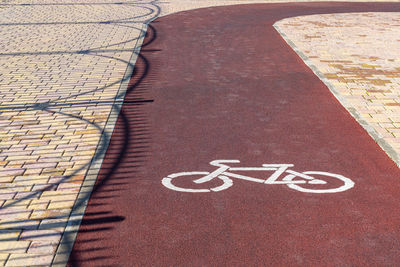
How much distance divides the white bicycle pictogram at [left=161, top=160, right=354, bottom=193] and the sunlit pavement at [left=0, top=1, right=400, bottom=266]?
123cm

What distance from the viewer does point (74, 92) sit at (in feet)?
32.0

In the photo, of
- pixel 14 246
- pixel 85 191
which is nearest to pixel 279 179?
pixel 85 191

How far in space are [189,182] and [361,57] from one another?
8.21 m

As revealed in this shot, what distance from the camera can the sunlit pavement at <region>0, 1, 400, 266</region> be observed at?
17.8ft

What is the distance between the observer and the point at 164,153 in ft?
22.8

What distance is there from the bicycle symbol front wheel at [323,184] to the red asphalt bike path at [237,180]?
11 centimetres

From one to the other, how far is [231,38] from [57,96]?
7.13m

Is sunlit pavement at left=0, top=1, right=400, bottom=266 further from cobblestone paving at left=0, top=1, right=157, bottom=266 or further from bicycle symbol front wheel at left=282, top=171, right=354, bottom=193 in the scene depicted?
bicycle symbol front wheel at left=282, top=171, right=354, bottom=193

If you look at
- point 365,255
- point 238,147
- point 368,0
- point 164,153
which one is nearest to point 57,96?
point 164,153

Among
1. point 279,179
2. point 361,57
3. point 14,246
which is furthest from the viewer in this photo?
point 361,57

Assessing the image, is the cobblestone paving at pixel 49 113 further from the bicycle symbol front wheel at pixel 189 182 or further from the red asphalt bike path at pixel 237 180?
the bicycle symbol front wheel at pixel 189 182

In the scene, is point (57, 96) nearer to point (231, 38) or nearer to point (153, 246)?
point (153, 246)

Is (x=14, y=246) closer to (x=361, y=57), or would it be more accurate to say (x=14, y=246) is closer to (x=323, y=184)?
(x=323, y=184)

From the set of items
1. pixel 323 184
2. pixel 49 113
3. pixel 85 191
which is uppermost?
pixel 49 113
